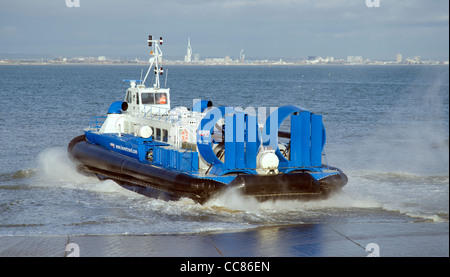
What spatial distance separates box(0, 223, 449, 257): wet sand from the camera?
965cm

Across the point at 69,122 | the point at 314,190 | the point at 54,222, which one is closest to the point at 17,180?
the point at 54,222

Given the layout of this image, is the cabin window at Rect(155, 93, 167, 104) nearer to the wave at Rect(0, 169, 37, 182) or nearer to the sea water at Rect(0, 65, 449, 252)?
the sea water at Rect(0, 65, 449, 252)

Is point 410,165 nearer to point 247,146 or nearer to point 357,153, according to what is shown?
point 357,153

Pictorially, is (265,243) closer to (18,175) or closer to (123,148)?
(123,148)

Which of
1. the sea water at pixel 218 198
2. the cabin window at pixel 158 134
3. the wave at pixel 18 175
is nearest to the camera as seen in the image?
the sea water at pixel 218 198

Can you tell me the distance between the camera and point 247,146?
1293cm

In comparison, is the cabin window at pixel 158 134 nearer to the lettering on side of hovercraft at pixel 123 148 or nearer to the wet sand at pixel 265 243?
the lettering on side of hovercraft at pixel 123 148

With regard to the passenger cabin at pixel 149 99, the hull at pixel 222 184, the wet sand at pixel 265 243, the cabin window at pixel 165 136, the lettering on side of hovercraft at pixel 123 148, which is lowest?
the wet sand at pixel 265 243

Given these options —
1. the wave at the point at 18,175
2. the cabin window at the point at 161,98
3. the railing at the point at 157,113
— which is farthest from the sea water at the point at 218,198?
the cabin window at the point at 161,98

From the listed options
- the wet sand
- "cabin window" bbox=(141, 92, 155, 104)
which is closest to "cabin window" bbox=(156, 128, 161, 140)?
"cabin window" bbox=(141, 92, 155, 104)

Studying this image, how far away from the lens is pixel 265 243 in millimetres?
10344

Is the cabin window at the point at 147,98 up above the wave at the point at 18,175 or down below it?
above

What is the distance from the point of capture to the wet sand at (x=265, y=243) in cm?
965
